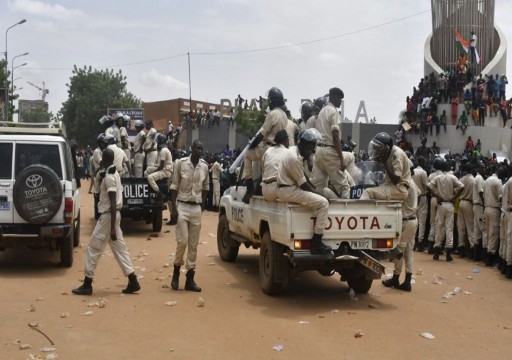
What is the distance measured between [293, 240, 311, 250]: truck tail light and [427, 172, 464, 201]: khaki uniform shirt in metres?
5.65

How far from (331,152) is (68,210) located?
4039mm

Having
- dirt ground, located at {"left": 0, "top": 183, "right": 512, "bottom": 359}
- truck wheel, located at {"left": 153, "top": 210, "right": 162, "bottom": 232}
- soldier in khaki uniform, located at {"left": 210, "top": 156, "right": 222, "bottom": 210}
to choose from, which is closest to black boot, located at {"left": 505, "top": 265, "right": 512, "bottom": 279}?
dirt ground, located at {"left": 0, "top": 183, "right": 512, "bottom": 359}

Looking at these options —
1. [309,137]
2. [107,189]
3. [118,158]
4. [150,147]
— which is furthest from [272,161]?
[150,147]

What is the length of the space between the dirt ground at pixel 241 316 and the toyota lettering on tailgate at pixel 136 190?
3.61 metres

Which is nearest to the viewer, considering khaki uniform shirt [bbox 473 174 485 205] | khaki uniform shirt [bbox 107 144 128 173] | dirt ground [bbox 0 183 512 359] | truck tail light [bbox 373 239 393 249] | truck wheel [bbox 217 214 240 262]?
dirt ground [bbox 0 183 512 359]

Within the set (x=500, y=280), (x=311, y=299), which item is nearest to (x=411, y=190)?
(x=311, y=299)

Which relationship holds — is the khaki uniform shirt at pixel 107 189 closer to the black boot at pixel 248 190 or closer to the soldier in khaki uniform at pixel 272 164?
the soldier in khaki uniform at pixel 272 164

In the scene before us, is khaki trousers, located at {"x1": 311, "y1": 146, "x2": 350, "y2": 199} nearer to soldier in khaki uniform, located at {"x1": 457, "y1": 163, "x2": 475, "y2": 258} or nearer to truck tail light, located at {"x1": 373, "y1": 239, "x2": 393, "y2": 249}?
truck tail light, located at {"x1": 373, "y1": 239, "x2": 393, "y2": 249}

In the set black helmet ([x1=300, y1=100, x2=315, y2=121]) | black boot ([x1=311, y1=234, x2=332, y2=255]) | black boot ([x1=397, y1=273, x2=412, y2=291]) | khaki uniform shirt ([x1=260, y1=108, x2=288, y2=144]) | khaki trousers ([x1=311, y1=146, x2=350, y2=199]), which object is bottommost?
black boot ([x1=397, y1=273, x2=412, y2=291])

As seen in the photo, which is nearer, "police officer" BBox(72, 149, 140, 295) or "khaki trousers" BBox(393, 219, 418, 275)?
"police officer" BBox(72, 149, 140, 295)

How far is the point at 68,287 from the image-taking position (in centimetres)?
962

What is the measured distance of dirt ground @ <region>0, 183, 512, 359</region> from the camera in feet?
21.9

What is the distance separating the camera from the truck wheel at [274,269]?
9.00 metres

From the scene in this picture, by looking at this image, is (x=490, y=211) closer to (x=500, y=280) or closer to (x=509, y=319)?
(x=500, y=280)
